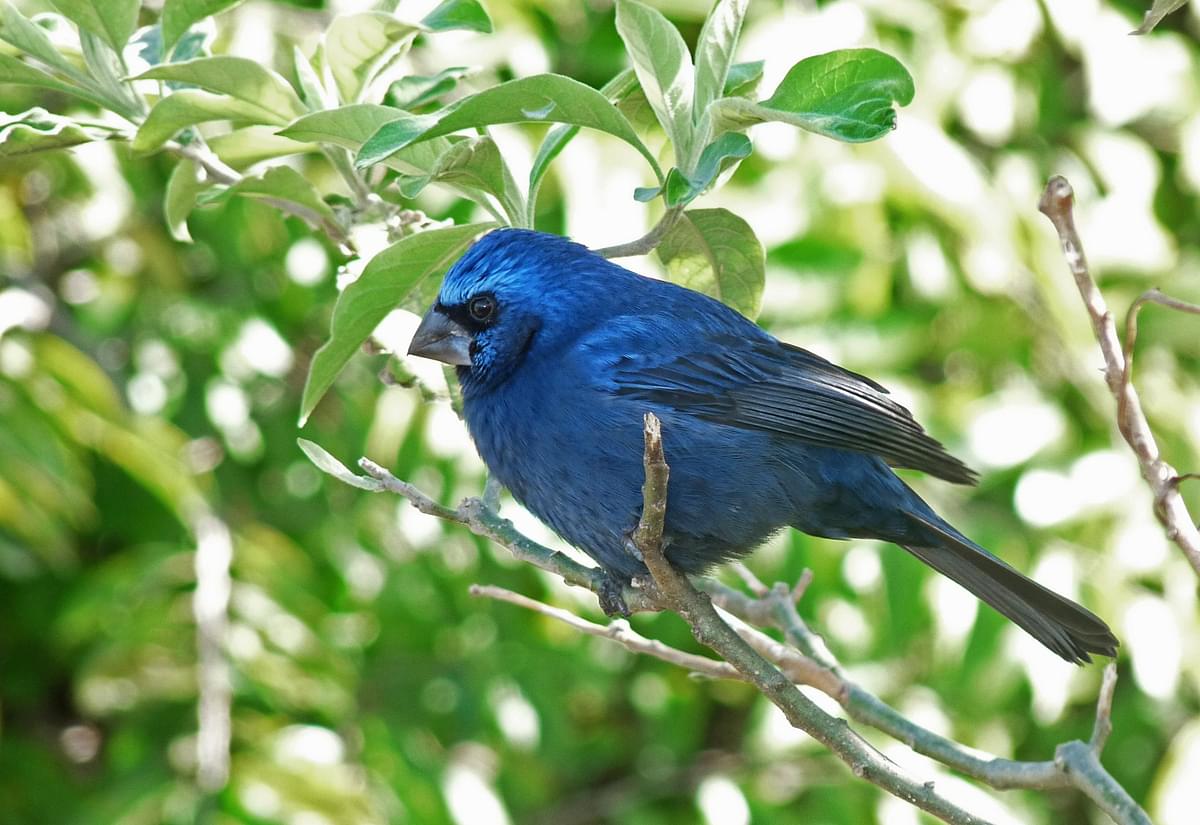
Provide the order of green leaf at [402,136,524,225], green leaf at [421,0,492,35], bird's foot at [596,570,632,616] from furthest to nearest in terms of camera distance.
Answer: bird's foot at [596,570,632,616]
green leaf at [421,0,492,35]
green leaf at [402,136,524,225]

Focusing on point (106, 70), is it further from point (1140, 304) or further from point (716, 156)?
point (1140, 304)

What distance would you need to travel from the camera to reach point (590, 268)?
3.14 m

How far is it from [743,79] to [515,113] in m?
0.52

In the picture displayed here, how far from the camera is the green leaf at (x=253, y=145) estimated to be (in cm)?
256

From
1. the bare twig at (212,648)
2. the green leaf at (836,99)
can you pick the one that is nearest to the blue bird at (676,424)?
the green leaf at (836,99)

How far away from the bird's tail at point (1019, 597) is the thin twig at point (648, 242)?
102 cm

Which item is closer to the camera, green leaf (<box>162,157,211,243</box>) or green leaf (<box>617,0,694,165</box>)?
green leaf (<box>617,0,694,165</box>)

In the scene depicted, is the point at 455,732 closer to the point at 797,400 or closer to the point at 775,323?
the point at 775,323

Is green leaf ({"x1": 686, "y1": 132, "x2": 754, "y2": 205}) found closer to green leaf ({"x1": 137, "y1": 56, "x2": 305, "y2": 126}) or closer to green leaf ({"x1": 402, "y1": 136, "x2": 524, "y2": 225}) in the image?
green leaf ({"x1": 402, "y1": 136, "x2": 524, "y2": 225})

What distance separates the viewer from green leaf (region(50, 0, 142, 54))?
232 centimetres

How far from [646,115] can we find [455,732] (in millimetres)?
2926

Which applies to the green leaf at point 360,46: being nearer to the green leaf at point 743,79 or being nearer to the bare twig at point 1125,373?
the green leaf at point 743,79

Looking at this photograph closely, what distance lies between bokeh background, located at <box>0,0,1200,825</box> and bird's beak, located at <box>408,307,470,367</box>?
0.58 metres

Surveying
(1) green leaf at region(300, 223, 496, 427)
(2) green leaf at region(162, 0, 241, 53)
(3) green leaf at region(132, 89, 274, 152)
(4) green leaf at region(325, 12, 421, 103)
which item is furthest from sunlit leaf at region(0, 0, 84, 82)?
(1) green leaf at region(300, 223, 496, 427)
